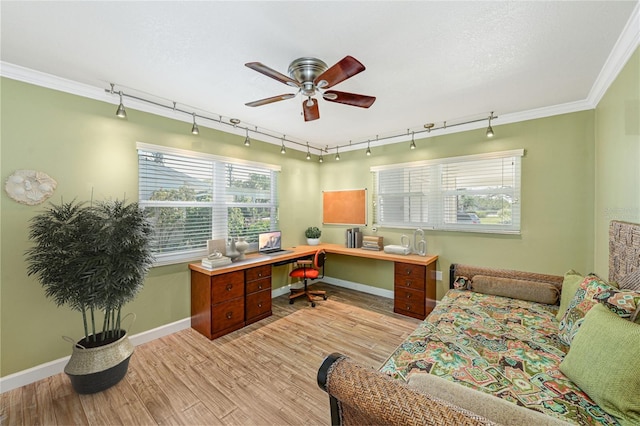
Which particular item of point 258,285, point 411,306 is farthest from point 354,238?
point 258,285

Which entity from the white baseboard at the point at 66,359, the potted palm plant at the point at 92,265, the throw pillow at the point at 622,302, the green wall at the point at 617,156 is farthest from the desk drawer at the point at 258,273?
the green wall at the point at 617,156

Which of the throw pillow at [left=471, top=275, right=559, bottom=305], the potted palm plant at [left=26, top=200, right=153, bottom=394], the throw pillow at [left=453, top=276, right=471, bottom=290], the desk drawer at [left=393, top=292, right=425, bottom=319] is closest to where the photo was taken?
the potted palm plant at [left=26, top=200, right=153, bottom=394]

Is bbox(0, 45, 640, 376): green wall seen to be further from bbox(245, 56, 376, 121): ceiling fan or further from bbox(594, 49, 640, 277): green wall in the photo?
bbox(245, 56, 376, 121): ceiling fan

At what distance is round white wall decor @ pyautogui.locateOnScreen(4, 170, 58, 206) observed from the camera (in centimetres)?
213

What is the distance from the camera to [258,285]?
339cm

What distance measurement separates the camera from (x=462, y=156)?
3.54m

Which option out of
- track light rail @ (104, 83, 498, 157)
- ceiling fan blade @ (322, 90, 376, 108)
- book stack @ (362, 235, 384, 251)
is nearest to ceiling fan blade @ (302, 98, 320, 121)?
ceiling fan blade @ (322, 90, 376, 108)

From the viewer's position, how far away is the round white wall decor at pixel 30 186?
2135mm

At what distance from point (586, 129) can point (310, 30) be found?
10.6 ft

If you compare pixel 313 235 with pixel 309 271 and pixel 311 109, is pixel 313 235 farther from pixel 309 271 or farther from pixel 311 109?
pixel 311 109

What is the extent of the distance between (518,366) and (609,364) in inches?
17.9

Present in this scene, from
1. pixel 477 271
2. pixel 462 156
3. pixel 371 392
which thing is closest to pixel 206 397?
pixel 371 392

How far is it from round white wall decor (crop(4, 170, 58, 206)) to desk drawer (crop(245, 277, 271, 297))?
7.05 feet

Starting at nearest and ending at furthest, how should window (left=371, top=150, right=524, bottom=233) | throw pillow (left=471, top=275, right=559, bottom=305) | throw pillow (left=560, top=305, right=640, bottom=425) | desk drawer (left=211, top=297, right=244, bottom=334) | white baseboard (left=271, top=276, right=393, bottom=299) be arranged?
throw pillow (left=560, top=305, right=640, bottom=425), throw pillow (left=471, top=275, right=559, bottom=305), desk drawer (left=211, top=297, right=244, bottom=334), window (left=371, top=150, right=524, bottom=233), white baseboard (left=271, top=276, right=393, bottom=299)
